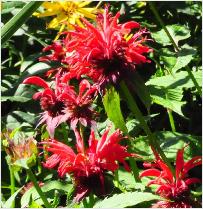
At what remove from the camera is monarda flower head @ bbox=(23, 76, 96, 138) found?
884mm

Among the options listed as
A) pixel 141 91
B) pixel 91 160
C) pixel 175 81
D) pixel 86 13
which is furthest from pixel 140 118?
pixel 86 13

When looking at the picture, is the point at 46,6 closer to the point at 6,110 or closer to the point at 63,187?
the point at 6,110

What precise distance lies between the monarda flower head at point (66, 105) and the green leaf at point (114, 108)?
0.46 feet

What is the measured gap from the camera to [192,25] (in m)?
1.35

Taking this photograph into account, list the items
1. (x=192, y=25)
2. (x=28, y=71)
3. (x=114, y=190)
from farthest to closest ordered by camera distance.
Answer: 1. (x=192, y=25)
2. (x=28, y=71)
3. (x=114, y=190)

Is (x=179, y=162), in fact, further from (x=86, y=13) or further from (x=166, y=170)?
(x=86, y=13)

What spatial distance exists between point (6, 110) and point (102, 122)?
45 cm

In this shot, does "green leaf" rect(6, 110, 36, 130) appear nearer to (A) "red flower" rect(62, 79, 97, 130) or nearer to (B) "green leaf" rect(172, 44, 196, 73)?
(A) "red flower" rect(62, 79, 97, 130)

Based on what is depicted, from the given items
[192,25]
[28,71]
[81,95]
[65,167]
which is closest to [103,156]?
[65,167]

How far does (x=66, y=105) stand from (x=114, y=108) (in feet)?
0.84

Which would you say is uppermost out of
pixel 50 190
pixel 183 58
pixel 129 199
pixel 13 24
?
pixel 13 24

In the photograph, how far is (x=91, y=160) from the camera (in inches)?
31.4

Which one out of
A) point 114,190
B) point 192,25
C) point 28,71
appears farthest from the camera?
point 192,25

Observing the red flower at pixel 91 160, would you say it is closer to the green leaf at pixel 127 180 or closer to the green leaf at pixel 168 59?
the green leaf at pixel 127 180
